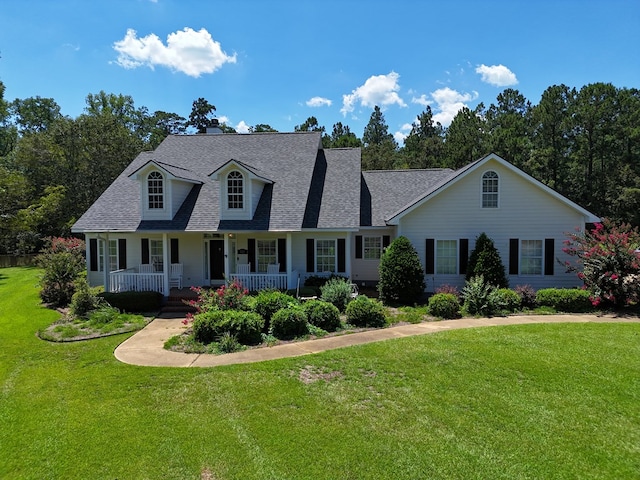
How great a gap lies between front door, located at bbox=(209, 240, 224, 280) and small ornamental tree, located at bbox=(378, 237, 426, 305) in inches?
294

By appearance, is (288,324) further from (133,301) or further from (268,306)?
(133,301)

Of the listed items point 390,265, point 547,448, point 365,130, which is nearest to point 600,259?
point 390,265

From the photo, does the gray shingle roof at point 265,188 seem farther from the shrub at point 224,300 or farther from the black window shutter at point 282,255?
the shrub at point 224,300

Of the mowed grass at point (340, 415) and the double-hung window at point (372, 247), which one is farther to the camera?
the double-hung window at point (372, 247)

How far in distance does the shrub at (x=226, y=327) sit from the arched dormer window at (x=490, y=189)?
36.5 feet

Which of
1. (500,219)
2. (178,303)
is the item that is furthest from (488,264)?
(178,303)

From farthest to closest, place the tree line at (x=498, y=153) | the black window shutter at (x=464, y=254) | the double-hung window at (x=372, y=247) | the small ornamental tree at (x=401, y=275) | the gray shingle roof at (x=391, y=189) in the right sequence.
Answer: the tree line at (x=498, y=153), the gray shingle roof at (x=391, y=189), the double-hung window at (x=372, y=247), the black window shutter at (x=464, y=254), the small ornamental tree at (x=401, y=275)

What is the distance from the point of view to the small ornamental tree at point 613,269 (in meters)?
13.5

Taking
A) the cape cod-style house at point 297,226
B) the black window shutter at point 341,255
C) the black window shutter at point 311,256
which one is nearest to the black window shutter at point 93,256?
the cape cod-style house at point 297,226

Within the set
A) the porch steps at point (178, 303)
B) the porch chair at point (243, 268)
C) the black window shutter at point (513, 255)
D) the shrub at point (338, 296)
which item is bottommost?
the porch steps at point (178, 303)

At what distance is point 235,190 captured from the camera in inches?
670

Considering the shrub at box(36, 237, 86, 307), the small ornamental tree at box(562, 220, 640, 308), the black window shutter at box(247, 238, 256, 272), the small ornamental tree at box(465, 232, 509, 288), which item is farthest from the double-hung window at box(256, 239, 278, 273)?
the small ornamental tree at box(562, 220, 640, 308)

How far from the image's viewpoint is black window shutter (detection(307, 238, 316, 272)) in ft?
57.8

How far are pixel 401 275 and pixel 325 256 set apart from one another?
4.03 metres
